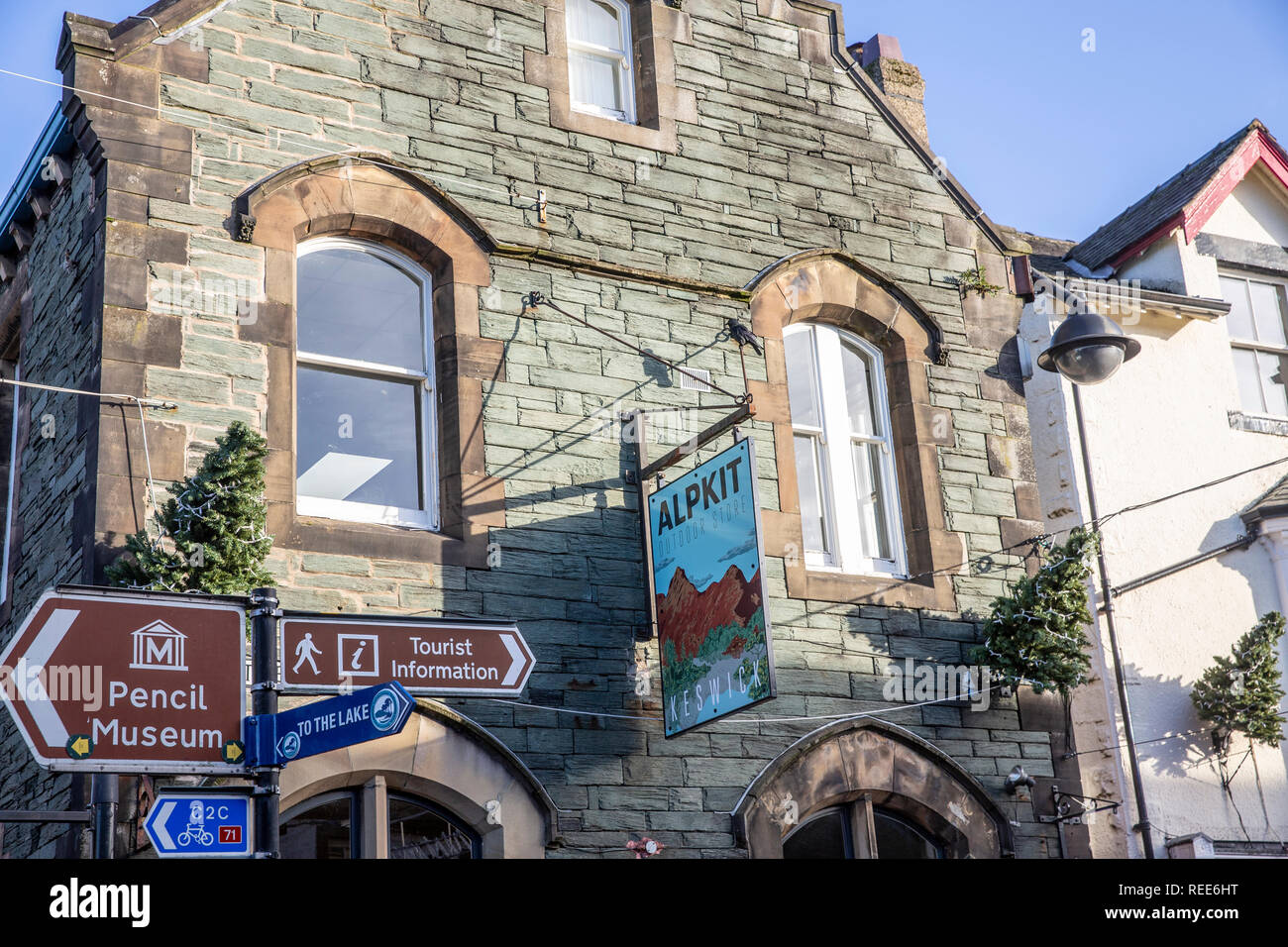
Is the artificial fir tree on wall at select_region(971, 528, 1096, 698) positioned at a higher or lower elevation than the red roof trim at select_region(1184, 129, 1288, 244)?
lower

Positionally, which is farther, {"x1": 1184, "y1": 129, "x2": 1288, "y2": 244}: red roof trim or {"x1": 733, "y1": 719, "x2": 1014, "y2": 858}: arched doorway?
{"x1": 1184, "y1": 129, "x2": 1288, "y2": 244}: red roof trim

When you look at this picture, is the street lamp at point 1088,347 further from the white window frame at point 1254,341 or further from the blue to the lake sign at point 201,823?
the blue to the lake sign at point 201,823

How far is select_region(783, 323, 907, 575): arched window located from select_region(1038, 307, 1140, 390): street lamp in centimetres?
157

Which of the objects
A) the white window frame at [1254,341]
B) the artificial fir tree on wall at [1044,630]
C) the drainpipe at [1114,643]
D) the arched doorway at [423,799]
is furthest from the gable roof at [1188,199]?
the arched doorway at [423,799]

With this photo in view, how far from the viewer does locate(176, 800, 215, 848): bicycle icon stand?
18.3 ft

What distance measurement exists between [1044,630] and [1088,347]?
1929mm

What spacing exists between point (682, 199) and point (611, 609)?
321 cm

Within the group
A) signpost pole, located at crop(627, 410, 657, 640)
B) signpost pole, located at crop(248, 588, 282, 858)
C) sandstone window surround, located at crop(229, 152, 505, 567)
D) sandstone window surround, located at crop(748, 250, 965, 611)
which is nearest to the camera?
signpost pole, located at crop(248, 588, 282, 858)

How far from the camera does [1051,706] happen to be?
36.5 feet

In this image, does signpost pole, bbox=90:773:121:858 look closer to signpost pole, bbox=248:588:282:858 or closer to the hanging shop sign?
signpost pole, bbox=248:588:282:858

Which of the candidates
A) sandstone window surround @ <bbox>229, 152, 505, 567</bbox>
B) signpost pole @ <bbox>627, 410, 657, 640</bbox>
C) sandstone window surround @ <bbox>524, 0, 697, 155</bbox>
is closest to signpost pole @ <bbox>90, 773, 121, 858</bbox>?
sandstone window surround @ <bbox>229, 152, 505, 567</bbox>

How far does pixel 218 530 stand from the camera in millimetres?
7859

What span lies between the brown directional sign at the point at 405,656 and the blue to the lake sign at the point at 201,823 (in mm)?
478

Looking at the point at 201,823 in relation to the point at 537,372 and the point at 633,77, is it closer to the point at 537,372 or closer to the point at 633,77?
the point at 537,372
